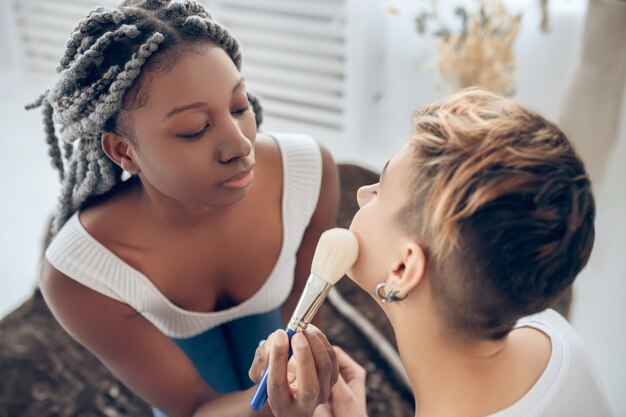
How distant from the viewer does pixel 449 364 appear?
0.72 meters

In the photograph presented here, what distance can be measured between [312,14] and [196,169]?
1448mm

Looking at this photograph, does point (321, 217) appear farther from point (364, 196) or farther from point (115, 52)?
point (115, 52)

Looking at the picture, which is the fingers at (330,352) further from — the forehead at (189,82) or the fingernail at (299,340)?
the forehead at (189,82)

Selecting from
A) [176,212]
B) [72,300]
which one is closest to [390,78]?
[176,212]

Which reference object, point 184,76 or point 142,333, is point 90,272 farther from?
point 184,76

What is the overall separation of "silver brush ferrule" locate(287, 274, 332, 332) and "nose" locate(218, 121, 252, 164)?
18 cm

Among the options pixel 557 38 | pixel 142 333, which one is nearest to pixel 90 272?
pixel 142 333

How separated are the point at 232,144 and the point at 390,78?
1387 millimetres

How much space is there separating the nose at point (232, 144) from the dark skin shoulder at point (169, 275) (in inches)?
7.7

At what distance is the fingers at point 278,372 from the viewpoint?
0.70 m

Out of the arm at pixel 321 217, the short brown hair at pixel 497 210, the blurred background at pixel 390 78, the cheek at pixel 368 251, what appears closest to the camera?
the short brown hair at pixel 497 210

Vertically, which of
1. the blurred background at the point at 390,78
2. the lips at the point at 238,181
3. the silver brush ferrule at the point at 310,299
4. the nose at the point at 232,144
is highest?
the nose at the point at 232,144

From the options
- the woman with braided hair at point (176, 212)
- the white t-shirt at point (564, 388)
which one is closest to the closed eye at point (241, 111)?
the woman with braided hair at point (176, 212)

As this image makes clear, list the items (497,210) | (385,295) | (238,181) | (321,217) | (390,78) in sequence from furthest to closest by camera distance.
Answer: (390,78) < (321,217) < (238,181) < (385,295) < (497,210)
